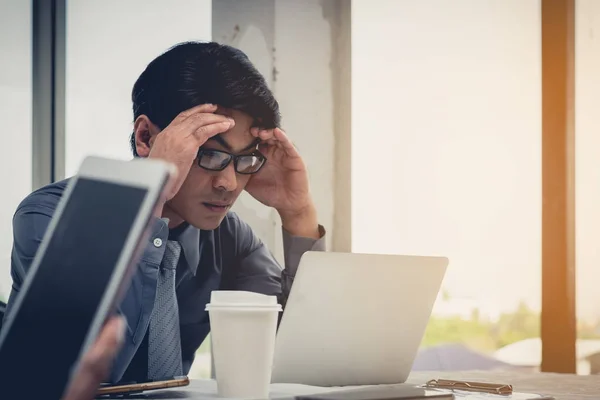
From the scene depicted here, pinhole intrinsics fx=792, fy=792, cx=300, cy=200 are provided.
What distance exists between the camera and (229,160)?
2.05 meters

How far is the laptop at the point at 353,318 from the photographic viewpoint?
1.29 meters

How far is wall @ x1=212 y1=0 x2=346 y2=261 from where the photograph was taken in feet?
9.98

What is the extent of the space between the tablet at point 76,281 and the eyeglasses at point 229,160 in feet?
4.29

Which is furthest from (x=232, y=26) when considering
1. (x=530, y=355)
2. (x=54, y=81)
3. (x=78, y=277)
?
(x=78, y=277)

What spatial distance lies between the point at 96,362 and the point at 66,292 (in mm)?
66

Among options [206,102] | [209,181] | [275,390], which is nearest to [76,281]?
[275,390]

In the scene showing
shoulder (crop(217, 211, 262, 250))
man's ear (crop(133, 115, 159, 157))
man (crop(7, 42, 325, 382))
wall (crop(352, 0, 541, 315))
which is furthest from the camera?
wall (crop(352, 0, 541, 315))

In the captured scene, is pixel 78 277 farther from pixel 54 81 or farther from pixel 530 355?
pixel 530 355

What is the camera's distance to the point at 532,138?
131 inches

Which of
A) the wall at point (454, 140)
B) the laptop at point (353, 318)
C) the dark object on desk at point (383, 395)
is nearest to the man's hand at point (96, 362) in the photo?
the dark object on desk at point (383, 395)

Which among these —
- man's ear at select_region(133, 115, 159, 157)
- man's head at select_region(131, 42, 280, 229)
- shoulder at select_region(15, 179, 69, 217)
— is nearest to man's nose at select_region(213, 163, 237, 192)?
man's head at select_region(131, 42, 280, 229)

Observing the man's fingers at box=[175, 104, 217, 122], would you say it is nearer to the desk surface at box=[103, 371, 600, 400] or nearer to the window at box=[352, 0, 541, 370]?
the desk surface at box=[103, 371, 600, 400]

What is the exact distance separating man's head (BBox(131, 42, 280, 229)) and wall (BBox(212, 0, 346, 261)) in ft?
2.46

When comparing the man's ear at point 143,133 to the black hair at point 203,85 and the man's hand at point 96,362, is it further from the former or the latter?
the man's hand at point 96,362
